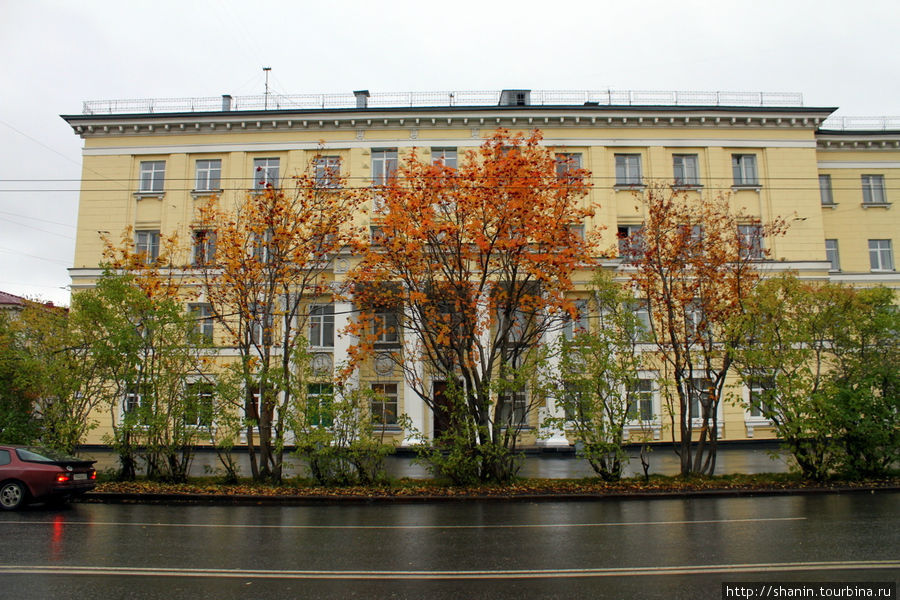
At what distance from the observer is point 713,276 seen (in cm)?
1742

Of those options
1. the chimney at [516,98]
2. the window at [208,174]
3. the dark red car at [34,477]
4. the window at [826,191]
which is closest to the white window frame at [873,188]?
the window at [826,191]

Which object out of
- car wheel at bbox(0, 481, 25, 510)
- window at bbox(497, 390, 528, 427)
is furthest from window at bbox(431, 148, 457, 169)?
car wheel at bbox(0, 481, 25, 510)

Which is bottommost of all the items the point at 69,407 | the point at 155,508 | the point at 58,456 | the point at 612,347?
the point at 155,508

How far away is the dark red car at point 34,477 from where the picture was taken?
12672 mm

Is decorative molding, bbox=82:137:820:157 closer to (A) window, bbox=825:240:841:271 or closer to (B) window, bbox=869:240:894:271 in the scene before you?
(A) window, bbox=825:240:841:271

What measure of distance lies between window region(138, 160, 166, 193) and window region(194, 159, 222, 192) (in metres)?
1.65

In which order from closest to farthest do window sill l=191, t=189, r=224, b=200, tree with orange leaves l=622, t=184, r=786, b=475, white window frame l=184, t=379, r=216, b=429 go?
white window frame l=184, t=379, r=216, b=429
tree with orange leaves l=622, t=184, r=786, b=475
window sill l=191, t=189, r=224, b=200

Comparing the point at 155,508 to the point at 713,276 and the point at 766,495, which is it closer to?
the point at 766,495

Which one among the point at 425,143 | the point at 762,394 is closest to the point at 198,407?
the point at 762,394

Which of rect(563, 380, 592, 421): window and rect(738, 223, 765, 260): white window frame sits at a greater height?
rect(738, 223, 765, 260): white window frame

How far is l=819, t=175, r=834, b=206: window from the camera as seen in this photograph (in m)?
30.5

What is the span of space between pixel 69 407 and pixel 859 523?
17.8m

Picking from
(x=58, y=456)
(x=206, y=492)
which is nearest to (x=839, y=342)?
(x=206, y=492)

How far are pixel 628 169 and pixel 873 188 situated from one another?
1324 cm
